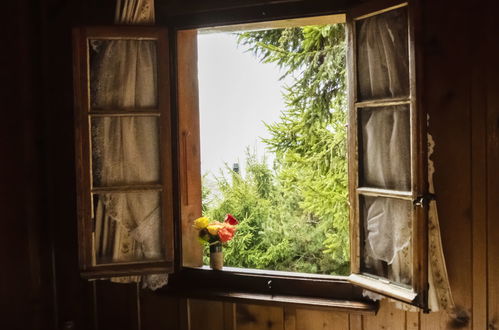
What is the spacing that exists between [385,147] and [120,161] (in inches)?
50.1

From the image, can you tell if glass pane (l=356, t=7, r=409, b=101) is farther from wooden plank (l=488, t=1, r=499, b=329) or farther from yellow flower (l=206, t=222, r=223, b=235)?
yellow flower (l=206, t=222, r=223, b=235)

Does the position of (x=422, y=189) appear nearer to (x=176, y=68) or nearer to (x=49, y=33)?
(x=176, y=68)

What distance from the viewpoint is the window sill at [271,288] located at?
1889 millimetres

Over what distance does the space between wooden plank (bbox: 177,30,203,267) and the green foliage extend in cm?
135

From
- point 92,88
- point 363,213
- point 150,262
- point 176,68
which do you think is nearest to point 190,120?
point 176,68

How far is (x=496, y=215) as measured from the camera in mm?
1633

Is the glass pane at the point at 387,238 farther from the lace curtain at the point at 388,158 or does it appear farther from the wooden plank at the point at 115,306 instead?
the wooden plank at the point at 115,306

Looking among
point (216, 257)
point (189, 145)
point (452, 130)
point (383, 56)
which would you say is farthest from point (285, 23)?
point (216, 257)

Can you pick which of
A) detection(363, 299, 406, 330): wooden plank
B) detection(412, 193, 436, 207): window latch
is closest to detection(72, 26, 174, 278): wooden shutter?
detection(363, 299, 406, 330): wooden plank

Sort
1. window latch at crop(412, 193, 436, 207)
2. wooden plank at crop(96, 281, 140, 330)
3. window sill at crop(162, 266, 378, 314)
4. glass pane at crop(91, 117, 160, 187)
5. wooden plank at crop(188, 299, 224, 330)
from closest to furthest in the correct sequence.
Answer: window latch at crop(412, 193, 436, 207) < window sill at crop(162, 266, 378, 314) < glass pane at crop(91, 117, 160, 187) < wooden plank at crop(188, 299, 224, 330) < wooden plank at crop(96, 281, 140, 330)

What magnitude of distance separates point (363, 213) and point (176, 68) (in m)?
1.20

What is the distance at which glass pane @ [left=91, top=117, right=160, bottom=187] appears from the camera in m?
1.99

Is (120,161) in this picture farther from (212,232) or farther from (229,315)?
(229,315)

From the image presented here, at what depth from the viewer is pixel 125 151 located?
6.56 ft
